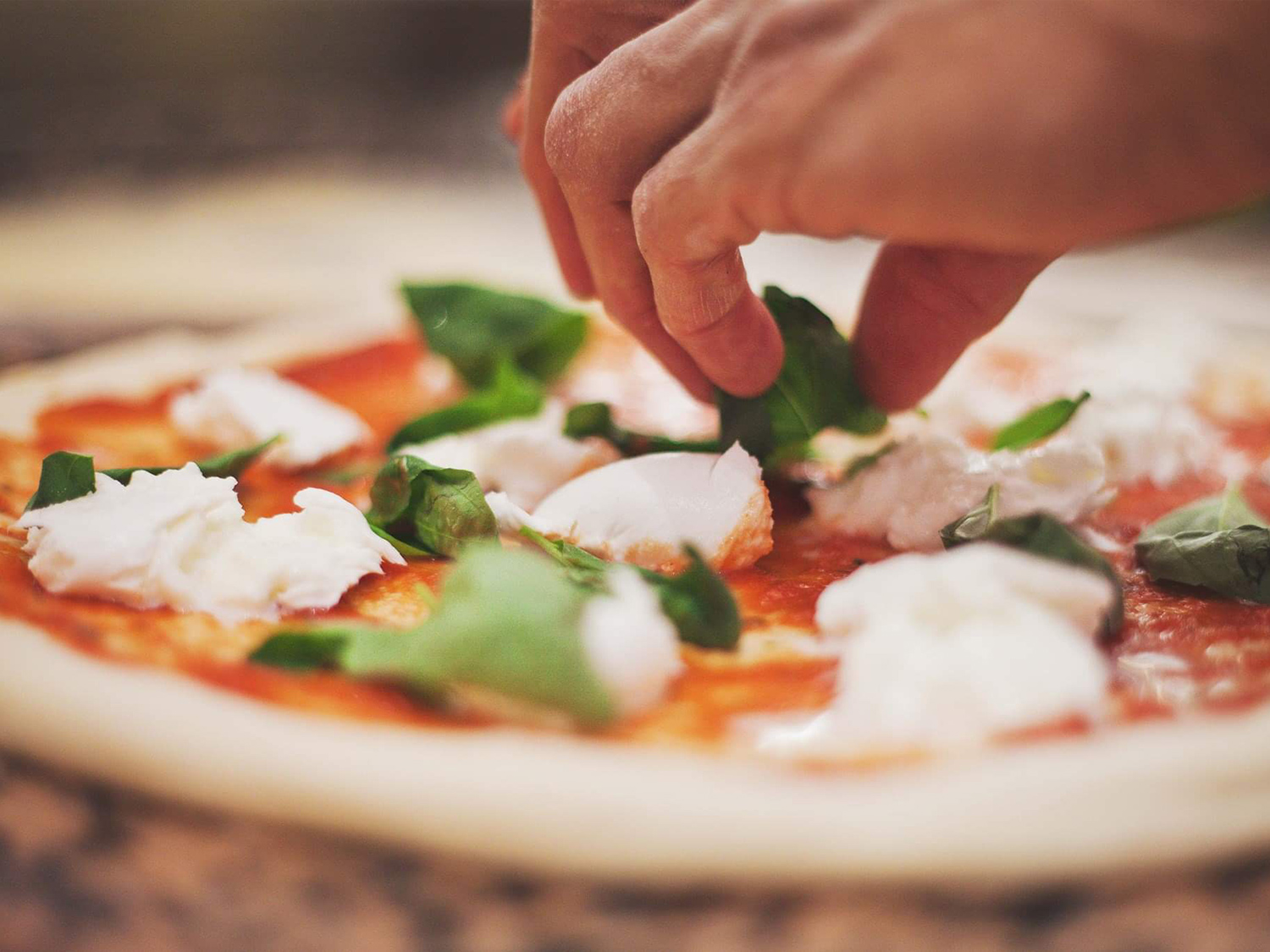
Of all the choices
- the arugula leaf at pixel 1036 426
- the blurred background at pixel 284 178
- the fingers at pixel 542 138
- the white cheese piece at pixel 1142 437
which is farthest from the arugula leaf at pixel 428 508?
the blurred background at pixel 284 178

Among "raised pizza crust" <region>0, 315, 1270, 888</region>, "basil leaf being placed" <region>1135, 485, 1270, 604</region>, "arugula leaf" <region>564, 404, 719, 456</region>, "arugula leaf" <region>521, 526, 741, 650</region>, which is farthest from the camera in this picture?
"arugula leaf" <region>564, 404, 719, 456</region>

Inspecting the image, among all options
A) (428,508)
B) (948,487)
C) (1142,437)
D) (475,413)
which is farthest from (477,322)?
(1142,437)

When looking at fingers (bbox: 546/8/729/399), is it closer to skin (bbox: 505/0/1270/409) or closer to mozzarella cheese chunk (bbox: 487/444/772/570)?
skin (bbox: 505/0/1270/409)

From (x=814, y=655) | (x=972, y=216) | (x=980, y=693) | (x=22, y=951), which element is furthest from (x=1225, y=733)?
(x=22, y=951)

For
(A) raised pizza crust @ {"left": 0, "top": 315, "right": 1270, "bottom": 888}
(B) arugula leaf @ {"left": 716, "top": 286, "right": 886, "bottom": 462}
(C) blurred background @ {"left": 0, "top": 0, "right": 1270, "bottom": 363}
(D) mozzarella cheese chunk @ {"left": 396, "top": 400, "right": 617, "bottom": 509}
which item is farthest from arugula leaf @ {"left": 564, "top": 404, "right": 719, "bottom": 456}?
(C) blurred background @ {"left": 0, "top": 0, "right": 1270, "bottom": 363}

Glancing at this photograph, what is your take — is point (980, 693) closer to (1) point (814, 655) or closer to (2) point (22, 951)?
(1) point (814, 655)
